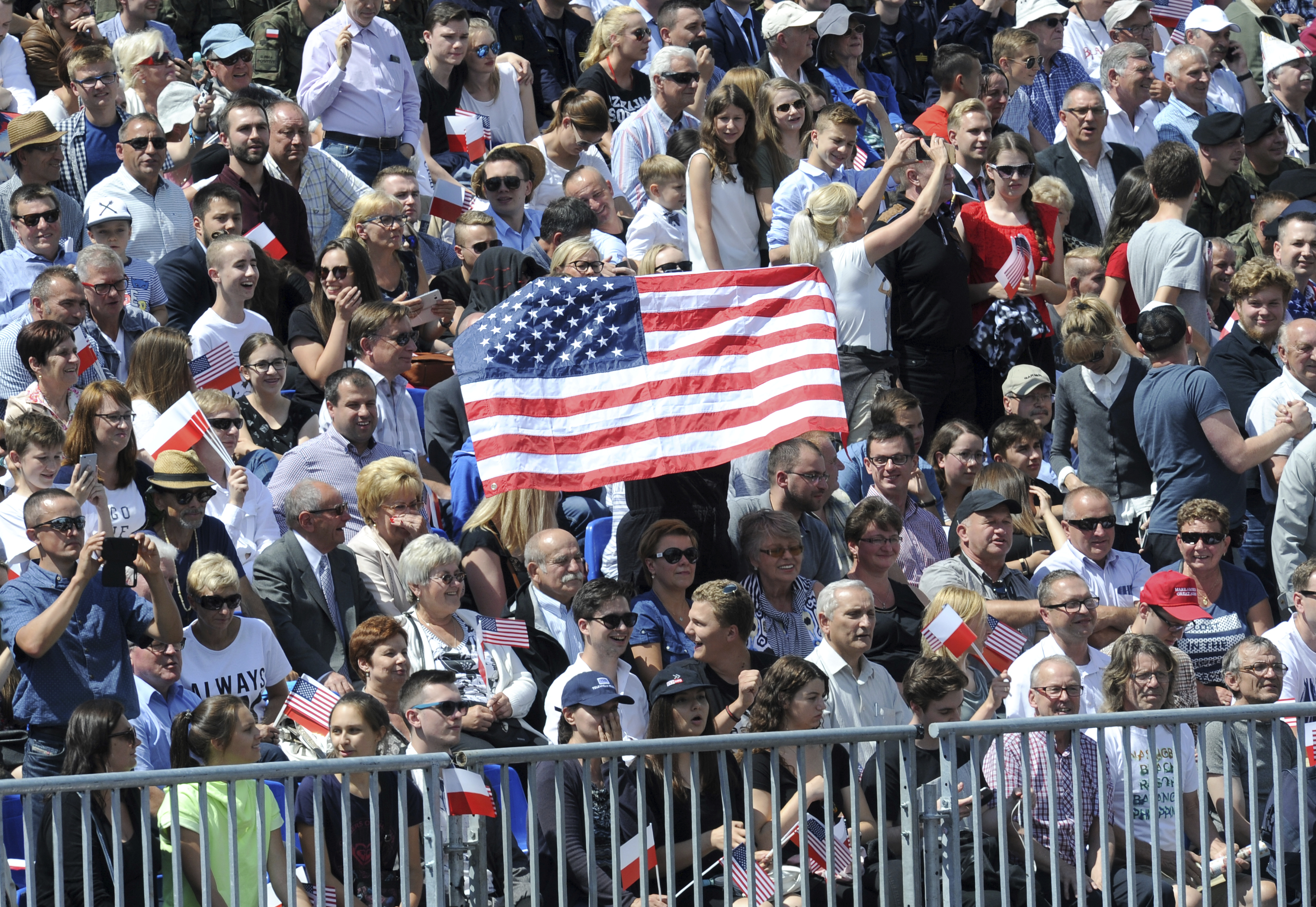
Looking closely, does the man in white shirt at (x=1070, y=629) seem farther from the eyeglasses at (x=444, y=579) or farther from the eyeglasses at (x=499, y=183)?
the eyeglasses at (x=499, y=183)

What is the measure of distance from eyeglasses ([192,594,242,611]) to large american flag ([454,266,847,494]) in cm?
111

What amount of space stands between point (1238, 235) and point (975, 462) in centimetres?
322

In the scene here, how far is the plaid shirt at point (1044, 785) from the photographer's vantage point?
6.98 meters

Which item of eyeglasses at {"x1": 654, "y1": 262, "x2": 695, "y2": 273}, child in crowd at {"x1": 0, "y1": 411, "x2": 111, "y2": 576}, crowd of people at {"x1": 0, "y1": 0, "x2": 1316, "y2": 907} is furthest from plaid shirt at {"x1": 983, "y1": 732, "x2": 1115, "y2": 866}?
eyeglasses at {"x1": 654, "y1": 262, "x2": 695, "y2": 273}

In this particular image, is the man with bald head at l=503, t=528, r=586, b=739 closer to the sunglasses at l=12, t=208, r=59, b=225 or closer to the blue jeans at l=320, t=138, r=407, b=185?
the sunglasses at l=12, t=208, r=59, b=225

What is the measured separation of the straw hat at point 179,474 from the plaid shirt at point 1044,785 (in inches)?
143

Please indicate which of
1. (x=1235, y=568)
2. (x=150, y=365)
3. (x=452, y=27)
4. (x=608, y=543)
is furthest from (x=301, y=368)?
(x=1235, y=568)

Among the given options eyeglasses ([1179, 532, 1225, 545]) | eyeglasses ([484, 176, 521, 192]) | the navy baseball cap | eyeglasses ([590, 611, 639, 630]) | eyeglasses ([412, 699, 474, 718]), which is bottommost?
eyeglasses ([1179, 532, 1225, 545])

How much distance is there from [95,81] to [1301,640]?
23.5ft

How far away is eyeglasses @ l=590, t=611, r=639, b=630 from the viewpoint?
342 inches

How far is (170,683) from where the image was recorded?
27.8 ft

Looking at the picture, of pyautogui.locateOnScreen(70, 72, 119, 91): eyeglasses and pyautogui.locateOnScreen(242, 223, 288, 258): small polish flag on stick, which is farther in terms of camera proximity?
pyautogui.locateOnScreen(70, 72, 119, 91): eyeglasses

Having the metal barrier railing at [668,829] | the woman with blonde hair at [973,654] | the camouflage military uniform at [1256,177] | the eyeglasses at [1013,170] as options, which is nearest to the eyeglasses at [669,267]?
the eyeglasses at [1013,170]

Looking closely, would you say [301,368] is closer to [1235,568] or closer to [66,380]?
[66,380]
